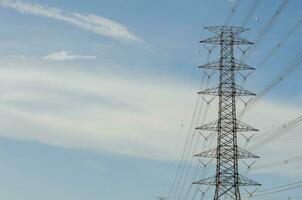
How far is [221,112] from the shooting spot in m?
77.7

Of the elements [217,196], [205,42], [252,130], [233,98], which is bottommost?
[217,196]

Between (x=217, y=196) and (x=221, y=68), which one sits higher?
(x=221, y=68)

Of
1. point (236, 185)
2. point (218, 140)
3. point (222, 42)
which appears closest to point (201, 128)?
point (218, 140)

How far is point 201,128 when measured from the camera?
75375 mm

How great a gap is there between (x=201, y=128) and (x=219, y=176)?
5517 mm

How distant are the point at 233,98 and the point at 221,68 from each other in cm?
456

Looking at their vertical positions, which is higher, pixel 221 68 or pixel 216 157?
pixel 221 68

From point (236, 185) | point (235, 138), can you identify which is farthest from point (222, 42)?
point (236, 185)

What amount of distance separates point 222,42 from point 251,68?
8279 mm

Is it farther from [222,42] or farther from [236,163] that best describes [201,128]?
[222,42]

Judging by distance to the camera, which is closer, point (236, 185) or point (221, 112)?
point (236, 185)

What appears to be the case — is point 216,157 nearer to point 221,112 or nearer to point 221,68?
point 221,112

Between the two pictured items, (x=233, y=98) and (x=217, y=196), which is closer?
(x=217, y=196)

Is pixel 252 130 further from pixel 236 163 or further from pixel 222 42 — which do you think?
pixel 222 42
